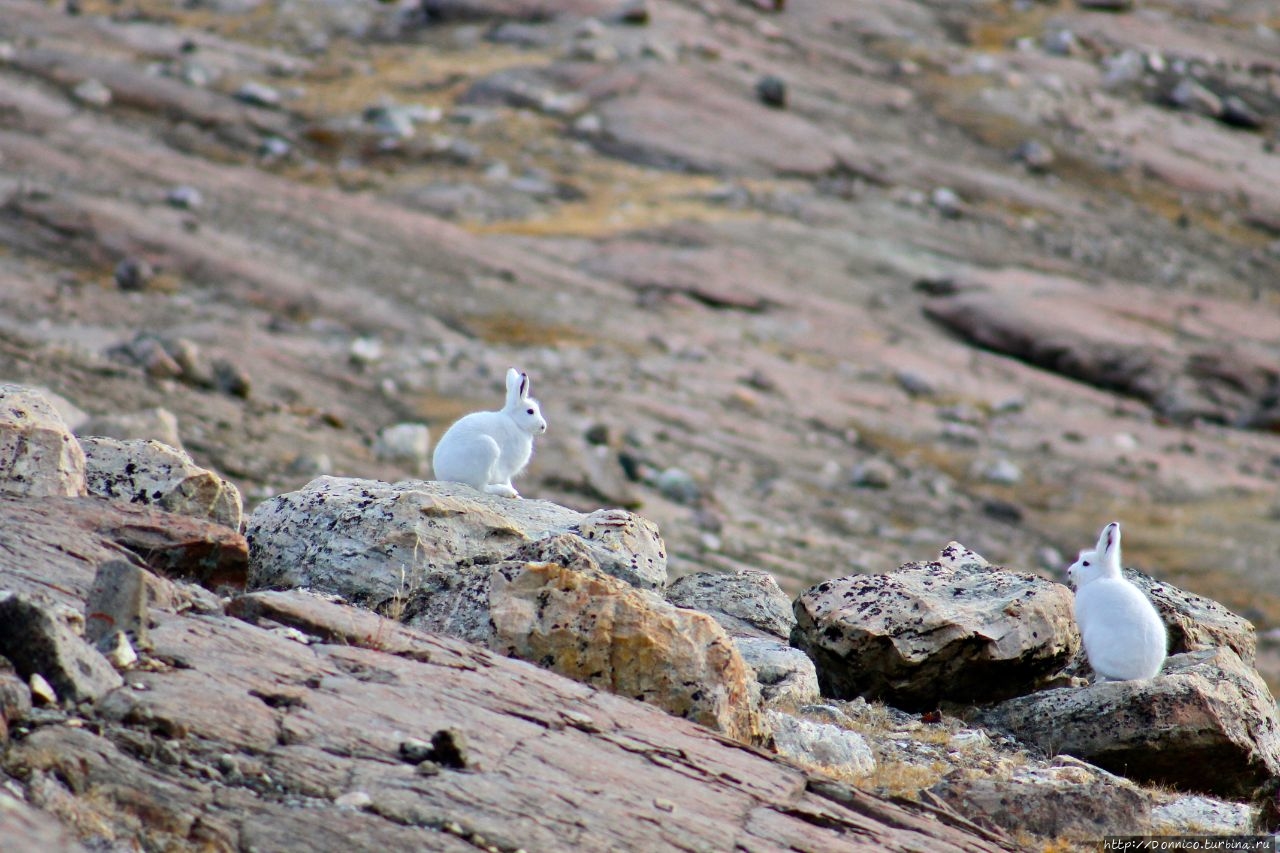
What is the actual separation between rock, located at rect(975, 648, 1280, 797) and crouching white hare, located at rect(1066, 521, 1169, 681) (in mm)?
167

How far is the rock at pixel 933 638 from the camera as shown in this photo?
871 centimetres

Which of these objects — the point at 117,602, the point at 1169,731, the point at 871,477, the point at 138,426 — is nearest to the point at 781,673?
the point at 1169,731

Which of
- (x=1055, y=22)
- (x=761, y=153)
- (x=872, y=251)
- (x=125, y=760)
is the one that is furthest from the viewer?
(x=1055, y=22)

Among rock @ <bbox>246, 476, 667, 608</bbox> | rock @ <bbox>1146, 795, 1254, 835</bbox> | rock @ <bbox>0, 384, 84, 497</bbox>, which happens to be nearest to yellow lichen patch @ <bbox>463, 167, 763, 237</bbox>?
rock @ <bbox>246, 476, 667, 608</bbox>

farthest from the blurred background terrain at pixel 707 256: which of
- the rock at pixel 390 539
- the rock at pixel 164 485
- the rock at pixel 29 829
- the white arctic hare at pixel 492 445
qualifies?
the rock at pixel 29 829

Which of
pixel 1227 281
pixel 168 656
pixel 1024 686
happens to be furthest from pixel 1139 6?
pixel 168 656

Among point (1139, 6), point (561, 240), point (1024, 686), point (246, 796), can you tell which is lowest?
point (561, 240)

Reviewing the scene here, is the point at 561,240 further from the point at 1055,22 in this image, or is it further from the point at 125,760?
the point at 125,760

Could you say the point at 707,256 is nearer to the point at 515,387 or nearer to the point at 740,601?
the point at 740,601

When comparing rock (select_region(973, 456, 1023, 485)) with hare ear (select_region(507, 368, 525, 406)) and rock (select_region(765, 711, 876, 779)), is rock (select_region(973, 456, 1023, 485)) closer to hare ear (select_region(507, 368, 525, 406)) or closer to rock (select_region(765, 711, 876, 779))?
hare ear (select_region(507, 368, 525, 406))

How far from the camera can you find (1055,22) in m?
43.0

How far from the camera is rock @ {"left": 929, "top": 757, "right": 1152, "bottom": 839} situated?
23.5 ft

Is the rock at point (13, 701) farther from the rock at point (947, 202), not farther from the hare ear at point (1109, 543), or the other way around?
the rock at point (947, 202)

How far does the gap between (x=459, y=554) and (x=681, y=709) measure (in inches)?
66.6
